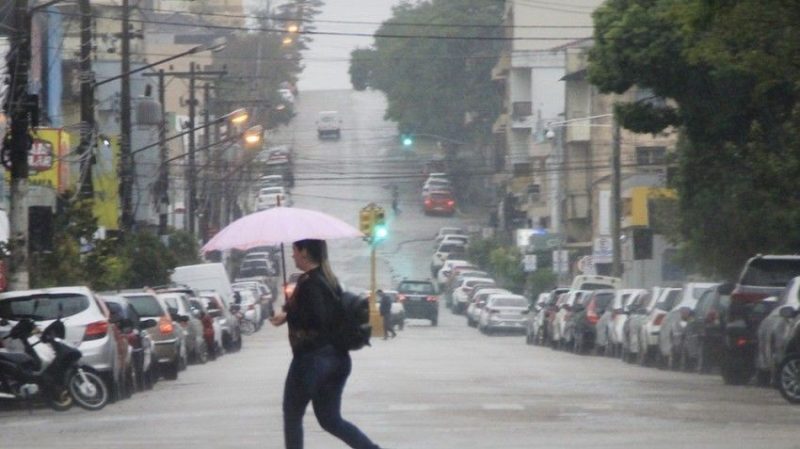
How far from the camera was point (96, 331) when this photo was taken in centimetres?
2542

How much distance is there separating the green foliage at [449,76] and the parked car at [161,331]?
3510 inches

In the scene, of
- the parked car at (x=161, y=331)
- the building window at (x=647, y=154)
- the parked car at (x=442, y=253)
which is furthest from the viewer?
the parked car at (x=442, y=253)

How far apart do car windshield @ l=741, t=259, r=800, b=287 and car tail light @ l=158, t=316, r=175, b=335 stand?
10.5 m

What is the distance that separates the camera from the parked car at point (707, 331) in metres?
29.4

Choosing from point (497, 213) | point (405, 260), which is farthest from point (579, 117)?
point (497, 213)

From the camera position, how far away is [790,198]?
114ft

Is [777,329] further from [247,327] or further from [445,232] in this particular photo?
[445,232]

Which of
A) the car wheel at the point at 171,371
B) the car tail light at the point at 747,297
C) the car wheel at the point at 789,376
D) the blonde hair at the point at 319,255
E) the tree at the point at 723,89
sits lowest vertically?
the car wheel at the point at 171,371

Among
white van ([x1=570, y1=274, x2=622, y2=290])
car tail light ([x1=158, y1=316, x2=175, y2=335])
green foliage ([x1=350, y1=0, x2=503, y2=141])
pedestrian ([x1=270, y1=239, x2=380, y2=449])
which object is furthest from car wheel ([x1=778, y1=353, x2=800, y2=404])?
green foliage ([x1=350, y1=0, x2=503, y2=141])

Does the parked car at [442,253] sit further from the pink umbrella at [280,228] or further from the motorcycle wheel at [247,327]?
the pink umbrella at [280,228]

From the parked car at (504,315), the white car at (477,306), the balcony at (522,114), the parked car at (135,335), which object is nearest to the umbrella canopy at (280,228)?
the parked car at (135,335)

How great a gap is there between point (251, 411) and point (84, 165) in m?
19.0

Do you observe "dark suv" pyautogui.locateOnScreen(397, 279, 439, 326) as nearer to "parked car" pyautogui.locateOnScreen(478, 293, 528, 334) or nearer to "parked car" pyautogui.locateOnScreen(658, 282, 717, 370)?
"parked car" pyautogui.locateOnScreen(478, 293, 528, 334)

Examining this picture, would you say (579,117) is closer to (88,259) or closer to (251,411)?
(88,259)
